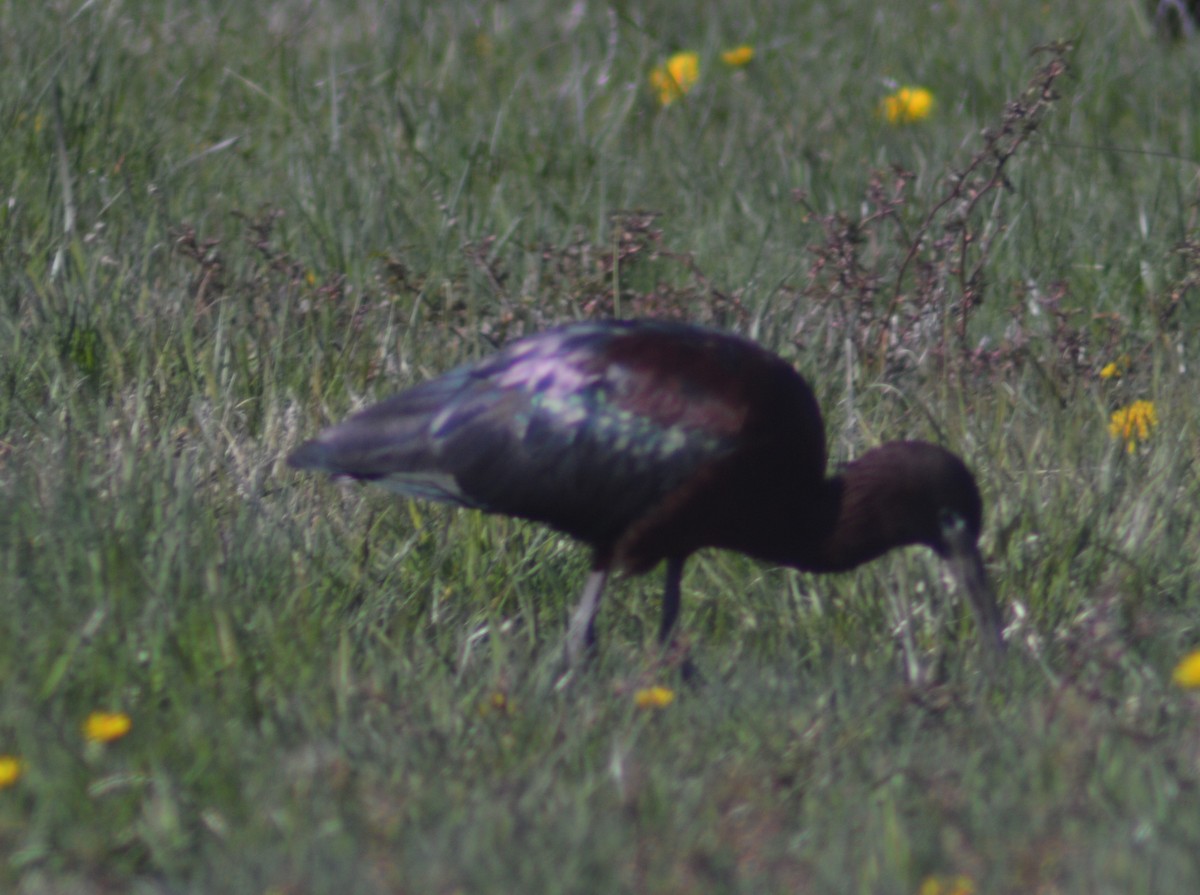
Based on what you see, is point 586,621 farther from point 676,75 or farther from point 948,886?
point 676,75

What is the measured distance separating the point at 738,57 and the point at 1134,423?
120 inches

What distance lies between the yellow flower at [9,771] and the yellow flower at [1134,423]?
8.37 feet

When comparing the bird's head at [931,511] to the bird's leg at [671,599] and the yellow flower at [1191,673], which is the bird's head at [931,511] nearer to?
the bird's leg at [671,599]

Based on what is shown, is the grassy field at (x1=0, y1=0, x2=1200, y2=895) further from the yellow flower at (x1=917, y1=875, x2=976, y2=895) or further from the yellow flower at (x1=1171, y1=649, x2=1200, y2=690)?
the yellow flower at (x1=1171, y1=649, x2=1200, y2=690)

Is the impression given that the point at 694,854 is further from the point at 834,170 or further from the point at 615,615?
the point at 834,170

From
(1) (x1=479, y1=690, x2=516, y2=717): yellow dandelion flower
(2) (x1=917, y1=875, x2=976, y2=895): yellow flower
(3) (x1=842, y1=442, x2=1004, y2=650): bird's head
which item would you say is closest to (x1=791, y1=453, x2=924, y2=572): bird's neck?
(3) (x1=842, y1=442, x2=1004, y2=650): bird's head

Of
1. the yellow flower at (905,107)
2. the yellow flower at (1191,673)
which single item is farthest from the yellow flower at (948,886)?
the yellow flower at (905,107)

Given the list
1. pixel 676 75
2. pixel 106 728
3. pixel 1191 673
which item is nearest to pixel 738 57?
pixel 676 75

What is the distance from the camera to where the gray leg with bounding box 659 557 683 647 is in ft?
11.2

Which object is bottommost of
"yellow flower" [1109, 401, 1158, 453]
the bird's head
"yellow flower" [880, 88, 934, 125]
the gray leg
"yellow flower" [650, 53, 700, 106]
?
"yellow flower" [650, 53, 700, 106]

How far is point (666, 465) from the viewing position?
128 inches

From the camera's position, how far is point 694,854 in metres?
2.39

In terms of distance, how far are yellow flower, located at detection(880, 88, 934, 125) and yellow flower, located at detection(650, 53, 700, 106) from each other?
73 cm

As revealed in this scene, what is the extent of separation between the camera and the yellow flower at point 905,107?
20.1 ft
